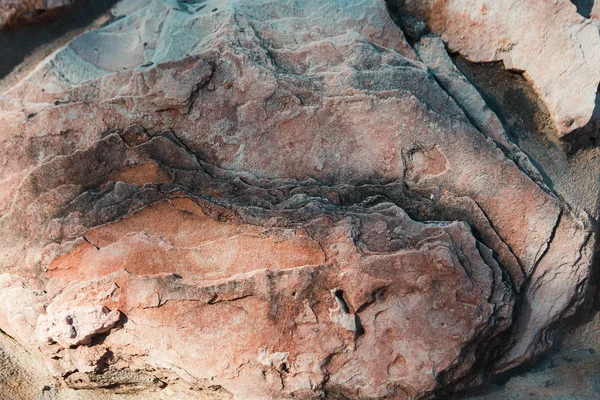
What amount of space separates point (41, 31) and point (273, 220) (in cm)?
105

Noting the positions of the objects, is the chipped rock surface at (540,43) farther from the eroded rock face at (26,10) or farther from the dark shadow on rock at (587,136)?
the eroded rock face at (26,10)

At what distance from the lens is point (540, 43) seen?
1.74 meters

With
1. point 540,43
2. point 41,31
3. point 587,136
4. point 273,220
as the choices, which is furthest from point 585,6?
point 41,31

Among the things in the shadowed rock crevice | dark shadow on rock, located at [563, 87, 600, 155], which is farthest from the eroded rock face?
dark shadow on rock, located at [563, 87, 600, 155]

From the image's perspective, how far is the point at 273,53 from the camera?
1591mm

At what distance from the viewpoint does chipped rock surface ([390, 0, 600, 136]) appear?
1706mm

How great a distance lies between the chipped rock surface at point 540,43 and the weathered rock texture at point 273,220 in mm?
189

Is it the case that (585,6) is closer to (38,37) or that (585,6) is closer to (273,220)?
(273,220)

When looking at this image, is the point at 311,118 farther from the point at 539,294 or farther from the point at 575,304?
the point at 575,304

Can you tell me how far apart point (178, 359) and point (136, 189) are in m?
0.47

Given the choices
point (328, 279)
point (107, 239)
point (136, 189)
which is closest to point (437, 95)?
point (328, 279)

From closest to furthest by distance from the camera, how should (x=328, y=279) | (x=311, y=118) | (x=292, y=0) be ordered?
1. (x=328, y=279)
2. (x=311, y=118)
3. (x=292, y=0)

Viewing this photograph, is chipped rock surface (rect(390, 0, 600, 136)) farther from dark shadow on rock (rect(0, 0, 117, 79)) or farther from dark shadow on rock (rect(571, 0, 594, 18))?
dark shadow on rock (rect(0, 0, 117, 79))

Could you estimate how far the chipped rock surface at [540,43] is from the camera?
67.2 inches
